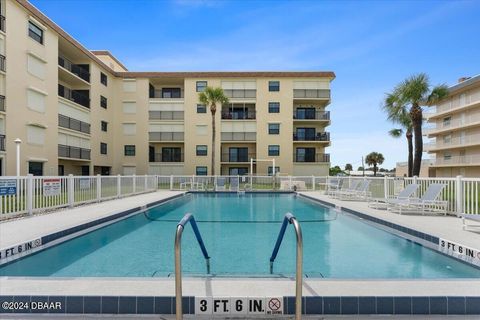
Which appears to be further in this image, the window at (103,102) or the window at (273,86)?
the window at (273,86)

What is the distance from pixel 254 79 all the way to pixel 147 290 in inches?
1425

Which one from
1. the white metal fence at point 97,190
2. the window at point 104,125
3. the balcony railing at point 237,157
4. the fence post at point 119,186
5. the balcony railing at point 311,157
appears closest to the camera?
the white metal fence at point 97,190

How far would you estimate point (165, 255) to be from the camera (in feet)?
21.8

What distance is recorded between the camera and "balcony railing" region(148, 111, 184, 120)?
38.2 metres

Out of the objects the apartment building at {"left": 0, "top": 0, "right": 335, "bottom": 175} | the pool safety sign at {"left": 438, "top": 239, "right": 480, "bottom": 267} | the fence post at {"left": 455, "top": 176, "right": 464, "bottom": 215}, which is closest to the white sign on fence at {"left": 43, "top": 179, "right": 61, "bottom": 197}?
the pool safety sign at {"left": 438, "top": 239, "right": 480, "bottom": 267}

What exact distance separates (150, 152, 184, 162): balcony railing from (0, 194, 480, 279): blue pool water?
96.2 ft

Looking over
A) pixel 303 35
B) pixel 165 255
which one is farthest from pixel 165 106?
pixel 165 255

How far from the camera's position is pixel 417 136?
18391 mm

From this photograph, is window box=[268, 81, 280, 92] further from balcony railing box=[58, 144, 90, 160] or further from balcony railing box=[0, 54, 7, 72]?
balcony railing box=[0, 54, 7, 72]

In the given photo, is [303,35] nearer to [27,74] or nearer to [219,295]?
[219,295]

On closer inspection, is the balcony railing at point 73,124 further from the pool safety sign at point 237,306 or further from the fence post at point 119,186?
the pool safety sign at point 237,306

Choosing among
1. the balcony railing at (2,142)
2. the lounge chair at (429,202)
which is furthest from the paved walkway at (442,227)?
the balcony railing at (2,142)

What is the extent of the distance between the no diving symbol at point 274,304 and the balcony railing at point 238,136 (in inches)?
1369

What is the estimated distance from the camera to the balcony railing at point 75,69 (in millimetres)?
29506
